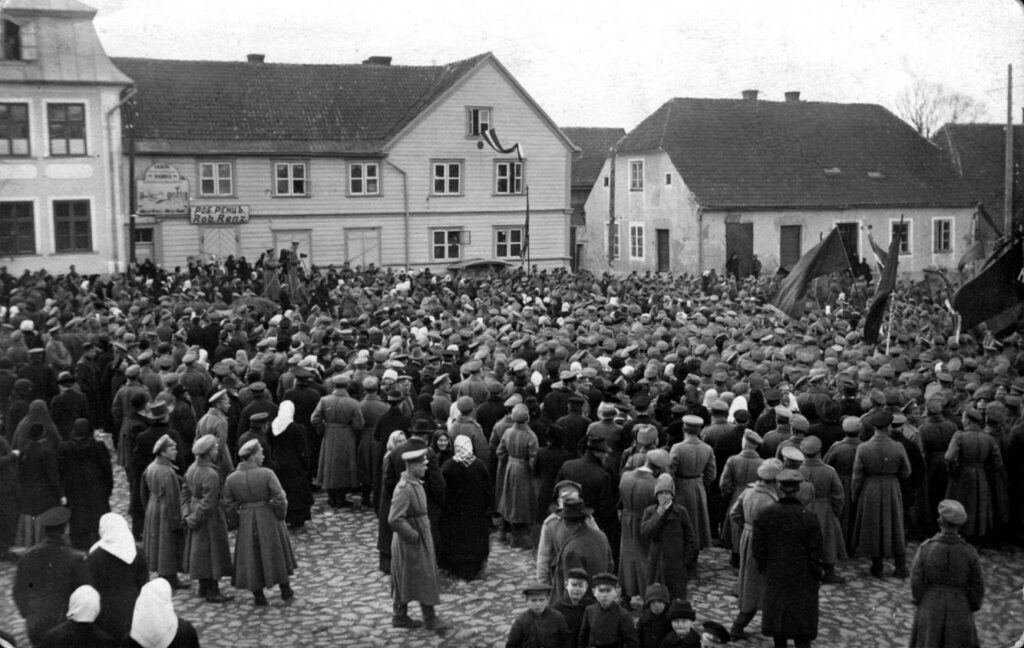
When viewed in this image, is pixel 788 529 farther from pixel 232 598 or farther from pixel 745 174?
pixel 745 174

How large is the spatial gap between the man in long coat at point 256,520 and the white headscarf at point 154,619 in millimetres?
3137

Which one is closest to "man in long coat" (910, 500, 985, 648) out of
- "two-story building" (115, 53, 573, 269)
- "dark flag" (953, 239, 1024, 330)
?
"dark flag" (953, 239, 1024, 330)

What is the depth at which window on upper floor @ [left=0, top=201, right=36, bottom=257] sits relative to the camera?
546 inches

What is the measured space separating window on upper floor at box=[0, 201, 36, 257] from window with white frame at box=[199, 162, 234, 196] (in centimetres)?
1342

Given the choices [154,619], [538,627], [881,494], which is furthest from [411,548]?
[881,494]

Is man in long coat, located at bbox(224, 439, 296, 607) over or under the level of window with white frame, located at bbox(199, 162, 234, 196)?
under

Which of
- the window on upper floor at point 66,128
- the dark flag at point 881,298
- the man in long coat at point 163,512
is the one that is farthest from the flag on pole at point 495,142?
the man in long coat at point 163,512

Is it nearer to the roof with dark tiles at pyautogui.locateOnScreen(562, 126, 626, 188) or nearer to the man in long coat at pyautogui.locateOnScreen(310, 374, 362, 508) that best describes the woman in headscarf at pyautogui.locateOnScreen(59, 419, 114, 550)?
the man in long coat at pyautogui.locateOnScreen(310, 374, 362, 508)

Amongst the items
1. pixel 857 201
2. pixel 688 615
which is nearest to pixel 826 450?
pixel 688 615

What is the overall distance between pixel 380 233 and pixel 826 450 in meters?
19.8

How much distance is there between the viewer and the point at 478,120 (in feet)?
89.9

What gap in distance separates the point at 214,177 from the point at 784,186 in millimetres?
18140

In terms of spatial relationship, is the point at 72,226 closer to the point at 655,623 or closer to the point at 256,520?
the point at 256,520

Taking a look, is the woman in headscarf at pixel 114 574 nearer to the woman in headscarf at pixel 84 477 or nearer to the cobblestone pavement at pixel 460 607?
the cobblestone pavement at pixel 460 607
